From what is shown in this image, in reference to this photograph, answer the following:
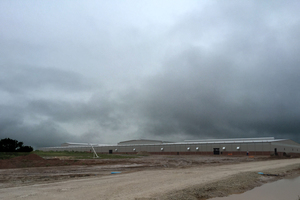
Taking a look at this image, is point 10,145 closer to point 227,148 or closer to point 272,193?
point 272,193

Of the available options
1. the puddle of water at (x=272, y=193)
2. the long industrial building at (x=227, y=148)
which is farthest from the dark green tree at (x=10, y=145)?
the puddle of water at (x=272, y=193)

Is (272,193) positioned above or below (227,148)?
above

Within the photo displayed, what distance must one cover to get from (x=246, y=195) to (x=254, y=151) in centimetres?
6380

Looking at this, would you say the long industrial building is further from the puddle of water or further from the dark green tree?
the puddle of water

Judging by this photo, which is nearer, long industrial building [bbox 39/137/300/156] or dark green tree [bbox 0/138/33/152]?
dark green tree [bbox 0/138/33/152]

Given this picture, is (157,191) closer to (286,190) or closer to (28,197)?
(28,197)

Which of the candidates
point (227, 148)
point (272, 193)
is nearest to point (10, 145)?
point (272, 193)

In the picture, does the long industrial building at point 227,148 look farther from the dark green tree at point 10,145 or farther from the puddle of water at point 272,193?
the puddle of water at point 272,193

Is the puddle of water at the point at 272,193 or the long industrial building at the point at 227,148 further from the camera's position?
the long industrial building at the point at 227,148

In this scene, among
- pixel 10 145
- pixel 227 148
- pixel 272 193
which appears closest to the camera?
pixel 272 193

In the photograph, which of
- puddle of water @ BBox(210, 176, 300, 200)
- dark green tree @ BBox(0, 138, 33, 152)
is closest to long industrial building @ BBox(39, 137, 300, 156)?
dark green tree @ BBox(0, 138, 33, 152)

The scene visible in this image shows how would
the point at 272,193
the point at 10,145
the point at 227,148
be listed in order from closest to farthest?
the point at 272,193 → the point at 10,145 → the point at 227,148

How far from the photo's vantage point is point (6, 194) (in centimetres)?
1488

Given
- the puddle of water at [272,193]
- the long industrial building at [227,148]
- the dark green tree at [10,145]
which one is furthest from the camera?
the long industrial building at [227,148]
